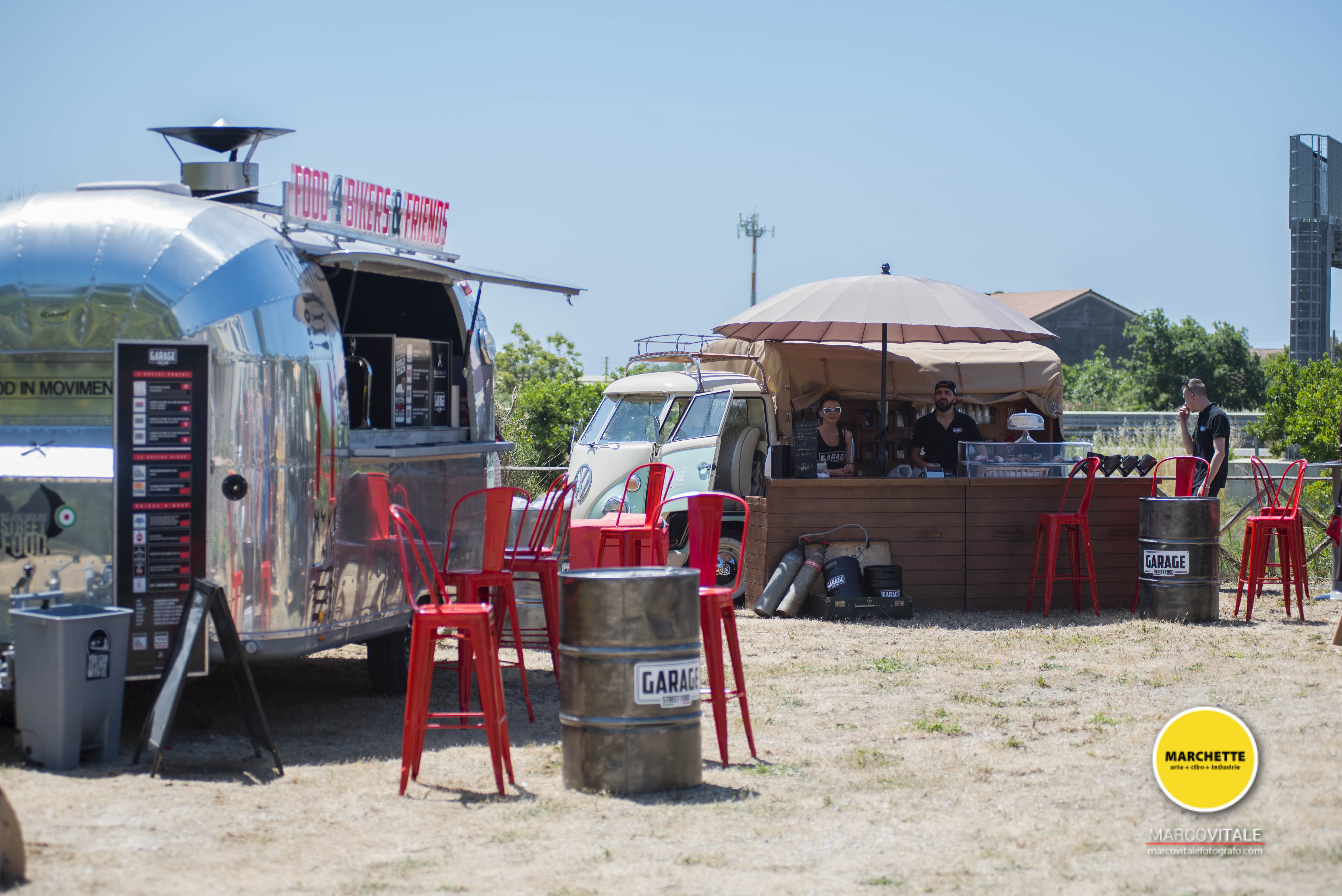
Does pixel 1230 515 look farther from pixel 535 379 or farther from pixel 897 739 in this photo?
pixel 535 379

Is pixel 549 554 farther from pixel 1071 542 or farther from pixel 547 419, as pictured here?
pixel 547 419

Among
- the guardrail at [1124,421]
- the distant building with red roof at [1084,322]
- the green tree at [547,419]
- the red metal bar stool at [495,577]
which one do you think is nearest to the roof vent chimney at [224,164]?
the red metal bar stool at [495,577]

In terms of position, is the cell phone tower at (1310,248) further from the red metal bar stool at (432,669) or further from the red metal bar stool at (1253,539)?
the red metal bar stool at (432,669)

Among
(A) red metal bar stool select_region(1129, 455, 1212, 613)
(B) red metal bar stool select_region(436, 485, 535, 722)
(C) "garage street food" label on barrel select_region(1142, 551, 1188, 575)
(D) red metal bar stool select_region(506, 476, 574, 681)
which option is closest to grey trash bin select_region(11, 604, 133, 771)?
(B) red metal bar stool select_region(436, 485, 535, 722)

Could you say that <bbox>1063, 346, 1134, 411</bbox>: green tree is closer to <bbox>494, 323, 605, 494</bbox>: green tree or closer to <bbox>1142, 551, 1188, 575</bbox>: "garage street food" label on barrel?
<bbox>494, 323, 605, 494</bbox>: green tree

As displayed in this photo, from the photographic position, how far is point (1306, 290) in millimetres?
41469

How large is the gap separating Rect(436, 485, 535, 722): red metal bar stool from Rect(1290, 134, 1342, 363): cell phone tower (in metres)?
40.3

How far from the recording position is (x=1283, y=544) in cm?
1070

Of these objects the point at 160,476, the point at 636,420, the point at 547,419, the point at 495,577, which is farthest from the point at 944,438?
the point at 547,419

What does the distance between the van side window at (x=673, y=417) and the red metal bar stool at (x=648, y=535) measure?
3438 millimetres

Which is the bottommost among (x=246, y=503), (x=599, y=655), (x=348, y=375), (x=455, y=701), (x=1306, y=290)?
(x=455, y=701)

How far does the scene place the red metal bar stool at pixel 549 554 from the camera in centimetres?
702

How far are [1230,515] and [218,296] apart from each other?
1186 centimetres

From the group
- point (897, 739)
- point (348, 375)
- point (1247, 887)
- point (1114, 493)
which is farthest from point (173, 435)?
point (1114, 493)
